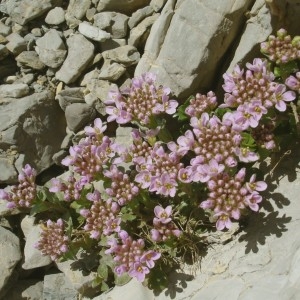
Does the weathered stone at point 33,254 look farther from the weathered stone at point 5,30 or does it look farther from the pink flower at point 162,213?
the weathered stone at point 5,30

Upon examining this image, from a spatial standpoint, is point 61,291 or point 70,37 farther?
point 70,37

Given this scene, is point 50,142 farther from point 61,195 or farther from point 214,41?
point 214,41

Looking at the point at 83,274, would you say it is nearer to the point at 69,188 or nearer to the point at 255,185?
the point at 69,188

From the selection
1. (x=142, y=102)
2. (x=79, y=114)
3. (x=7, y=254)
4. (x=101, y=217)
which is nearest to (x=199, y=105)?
(x=142, y=102)

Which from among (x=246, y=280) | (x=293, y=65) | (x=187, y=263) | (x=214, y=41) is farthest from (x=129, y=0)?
(x=246, y=280)

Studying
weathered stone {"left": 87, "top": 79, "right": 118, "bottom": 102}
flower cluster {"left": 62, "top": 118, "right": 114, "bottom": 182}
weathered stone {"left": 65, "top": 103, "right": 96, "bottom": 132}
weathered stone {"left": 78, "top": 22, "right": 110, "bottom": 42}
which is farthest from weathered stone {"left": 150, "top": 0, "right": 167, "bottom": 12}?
Answer: flower cluster {"left": 62, "top": 118, "right": 114, "bottom": 182}

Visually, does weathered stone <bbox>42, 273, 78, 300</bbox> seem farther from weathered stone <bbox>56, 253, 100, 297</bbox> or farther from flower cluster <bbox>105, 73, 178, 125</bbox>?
flower cluster <bbox>105, 73, 178, 125</bbox>
